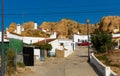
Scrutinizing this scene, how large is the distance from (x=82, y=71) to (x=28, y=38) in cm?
4464

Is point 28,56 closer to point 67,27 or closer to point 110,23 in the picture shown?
point 110,23

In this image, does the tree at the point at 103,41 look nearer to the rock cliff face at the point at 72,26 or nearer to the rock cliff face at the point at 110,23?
the rock cliff face at the point at 72,26

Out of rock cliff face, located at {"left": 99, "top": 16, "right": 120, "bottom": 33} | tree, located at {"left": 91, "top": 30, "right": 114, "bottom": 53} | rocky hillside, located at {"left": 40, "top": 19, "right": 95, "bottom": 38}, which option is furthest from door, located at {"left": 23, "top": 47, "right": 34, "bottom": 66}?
rocky hillside, located at {"left": 40, "top": 19, "right": 95, "bottom": 38}

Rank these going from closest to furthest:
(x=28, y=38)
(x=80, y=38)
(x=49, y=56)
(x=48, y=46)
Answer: (x=49, y=56) → (x=48, y=46) → (x=28, y=38) → (x=80, y=38)

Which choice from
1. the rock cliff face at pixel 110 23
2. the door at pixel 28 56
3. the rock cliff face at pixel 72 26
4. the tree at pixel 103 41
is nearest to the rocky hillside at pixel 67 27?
the rock cliff face at pixel 72 26

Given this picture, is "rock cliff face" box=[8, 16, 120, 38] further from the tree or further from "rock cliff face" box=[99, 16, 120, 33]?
the tree

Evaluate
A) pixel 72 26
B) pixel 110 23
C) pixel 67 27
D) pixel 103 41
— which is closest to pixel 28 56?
pixel 103 41

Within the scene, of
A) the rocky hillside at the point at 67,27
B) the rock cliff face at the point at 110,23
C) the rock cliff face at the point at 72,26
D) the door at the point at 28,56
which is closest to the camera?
the door at the point at 28,56

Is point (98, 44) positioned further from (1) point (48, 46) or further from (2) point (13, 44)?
(2) point (13, 44)

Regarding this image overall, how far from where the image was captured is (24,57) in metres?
45.0

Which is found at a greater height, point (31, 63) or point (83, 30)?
point (83, 30)

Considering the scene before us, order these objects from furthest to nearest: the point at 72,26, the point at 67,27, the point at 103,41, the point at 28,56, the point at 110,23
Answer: the point at 72,26 < the point at 67,27 < the point at 110,23 < the point at 103,41 < the point at 28,56

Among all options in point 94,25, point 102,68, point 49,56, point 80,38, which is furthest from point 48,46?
point 94,25

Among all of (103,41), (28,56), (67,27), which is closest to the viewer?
(28,56)
